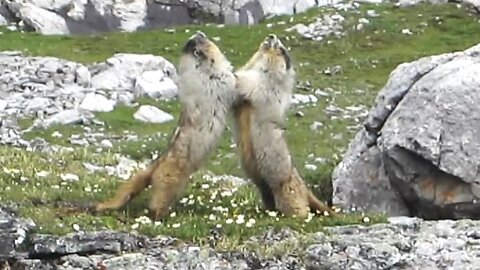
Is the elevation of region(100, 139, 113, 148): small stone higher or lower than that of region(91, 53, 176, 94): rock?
higher

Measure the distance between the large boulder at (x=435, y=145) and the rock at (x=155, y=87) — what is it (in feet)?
63.0

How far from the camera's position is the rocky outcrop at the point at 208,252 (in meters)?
10.7

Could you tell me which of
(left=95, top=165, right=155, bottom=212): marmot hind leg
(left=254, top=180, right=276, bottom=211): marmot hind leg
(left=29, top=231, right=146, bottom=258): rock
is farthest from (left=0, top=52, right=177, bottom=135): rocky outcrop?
(left=29, top=231, right=146, bottom=258): rock

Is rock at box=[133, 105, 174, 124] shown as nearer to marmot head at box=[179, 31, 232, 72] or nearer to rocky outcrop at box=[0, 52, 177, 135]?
rocky outcrop at box=[0, 52, 177, 135]

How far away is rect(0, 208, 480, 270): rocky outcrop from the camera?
10.7m

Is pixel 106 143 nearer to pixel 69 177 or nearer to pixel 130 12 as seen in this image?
pixel 69 177

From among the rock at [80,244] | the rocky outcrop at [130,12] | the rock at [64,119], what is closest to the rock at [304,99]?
the rock at [64,119]

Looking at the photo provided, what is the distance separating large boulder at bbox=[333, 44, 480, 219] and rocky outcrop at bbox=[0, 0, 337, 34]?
4056cm

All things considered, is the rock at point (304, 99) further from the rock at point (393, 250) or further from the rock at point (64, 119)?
the rock at point (393, 250)

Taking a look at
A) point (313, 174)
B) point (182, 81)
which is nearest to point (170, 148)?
point (182, 81)

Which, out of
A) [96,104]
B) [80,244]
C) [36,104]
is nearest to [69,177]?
[80,244]

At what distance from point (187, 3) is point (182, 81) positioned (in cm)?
4901

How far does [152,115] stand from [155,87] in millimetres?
3694

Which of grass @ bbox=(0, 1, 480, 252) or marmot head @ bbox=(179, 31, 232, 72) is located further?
marmot head @ bbox=(179, 31, 232, 72)
